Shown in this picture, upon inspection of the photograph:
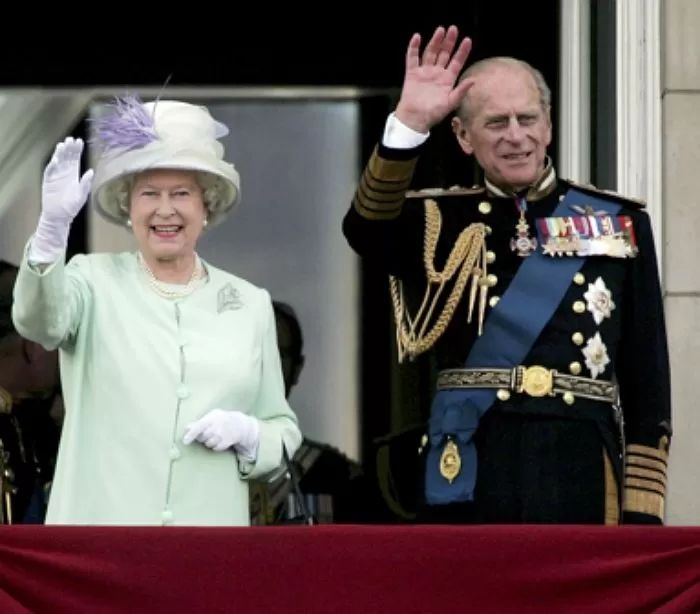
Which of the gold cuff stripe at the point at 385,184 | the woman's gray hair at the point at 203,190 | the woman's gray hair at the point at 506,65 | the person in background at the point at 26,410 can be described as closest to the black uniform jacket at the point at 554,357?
the gold cuff stripe at the point at 385,184

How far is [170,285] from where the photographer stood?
20.7 feet

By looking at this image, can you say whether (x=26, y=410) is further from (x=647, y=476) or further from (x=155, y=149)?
(x=647, y=476)

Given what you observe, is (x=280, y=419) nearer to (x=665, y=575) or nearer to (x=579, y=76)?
(x=665, y=575)

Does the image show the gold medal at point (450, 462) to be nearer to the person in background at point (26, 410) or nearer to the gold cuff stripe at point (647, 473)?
the gold cuff stripe at point (647, 473)

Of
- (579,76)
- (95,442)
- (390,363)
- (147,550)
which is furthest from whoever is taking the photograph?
(390,363)

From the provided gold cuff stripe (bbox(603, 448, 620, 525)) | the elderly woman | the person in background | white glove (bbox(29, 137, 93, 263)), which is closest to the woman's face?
the elderly woman

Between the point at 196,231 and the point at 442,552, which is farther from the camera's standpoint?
the point at 196,231

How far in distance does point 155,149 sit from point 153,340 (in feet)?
1.37

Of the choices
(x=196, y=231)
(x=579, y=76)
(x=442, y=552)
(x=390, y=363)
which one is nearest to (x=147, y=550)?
(x=442, y=552)

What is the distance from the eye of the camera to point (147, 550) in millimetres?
5586

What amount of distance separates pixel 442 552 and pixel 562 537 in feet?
0.77

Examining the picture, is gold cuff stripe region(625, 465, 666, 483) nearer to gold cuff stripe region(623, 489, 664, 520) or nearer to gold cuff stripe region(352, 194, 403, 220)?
gold cuff stripe region(623, 489, 664, 520)

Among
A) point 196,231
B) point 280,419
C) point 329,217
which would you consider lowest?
point 280,419

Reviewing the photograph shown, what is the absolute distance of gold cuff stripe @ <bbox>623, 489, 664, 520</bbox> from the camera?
6.30 meters
